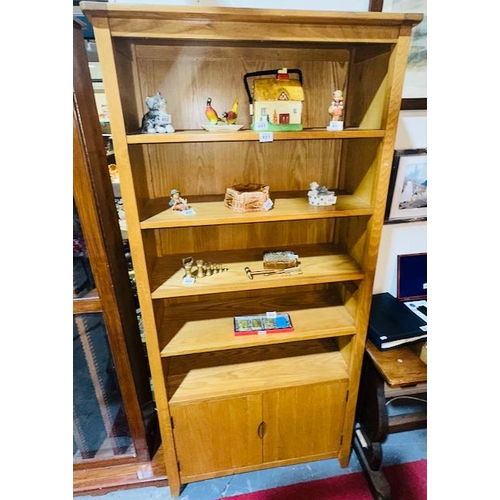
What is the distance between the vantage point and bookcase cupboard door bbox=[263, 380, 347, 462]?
4.60 feet

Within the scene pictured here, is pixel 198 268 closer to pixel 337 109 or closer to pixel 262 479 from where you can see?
pixel 337 109

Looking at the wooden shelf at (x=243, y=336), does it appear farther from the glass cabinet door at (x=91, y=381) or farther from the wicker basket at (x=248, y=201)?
the wicker basket at (x=248, y=201)

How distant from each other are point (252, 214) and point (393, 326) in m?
0.90

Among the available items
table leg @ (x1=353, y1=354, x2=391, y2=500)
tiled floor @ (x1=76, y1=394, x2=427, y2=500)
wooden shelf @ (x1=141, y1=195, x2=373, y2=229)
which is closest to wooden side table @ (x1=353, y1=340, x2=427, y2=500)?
table leg @ (x1=353, y1=354, x2=391, y2=500)

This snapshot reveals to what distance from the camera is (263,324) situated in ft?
4.48

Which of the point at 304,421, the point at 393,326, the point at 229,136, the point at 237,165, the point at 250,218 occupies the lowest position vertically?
the point at 304,421

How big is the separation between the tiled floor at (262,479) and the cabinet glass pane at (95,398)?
0.20 meters

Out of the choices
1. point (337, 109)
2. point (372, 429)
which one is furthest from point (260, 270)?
point (372, 429)

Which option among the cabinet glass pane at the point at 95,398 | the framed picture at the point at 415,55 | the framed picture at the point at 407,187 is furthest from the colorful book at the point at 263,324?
the framed picture at the point at 415,55

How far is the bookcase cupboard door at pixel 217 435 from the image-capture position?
53.2 inches

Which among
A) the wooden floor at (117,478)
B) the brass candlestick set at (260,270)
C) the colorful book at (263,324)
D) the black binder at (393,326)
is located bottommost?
the wooden floor at (117,478)

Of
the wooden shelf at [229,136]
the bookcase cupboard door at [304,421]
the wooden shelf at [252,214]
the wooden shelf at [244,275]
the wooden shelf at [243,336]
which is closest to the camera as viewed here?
the wooden shelf at [229,136]

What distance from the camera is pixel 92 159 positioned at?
1.04 m
